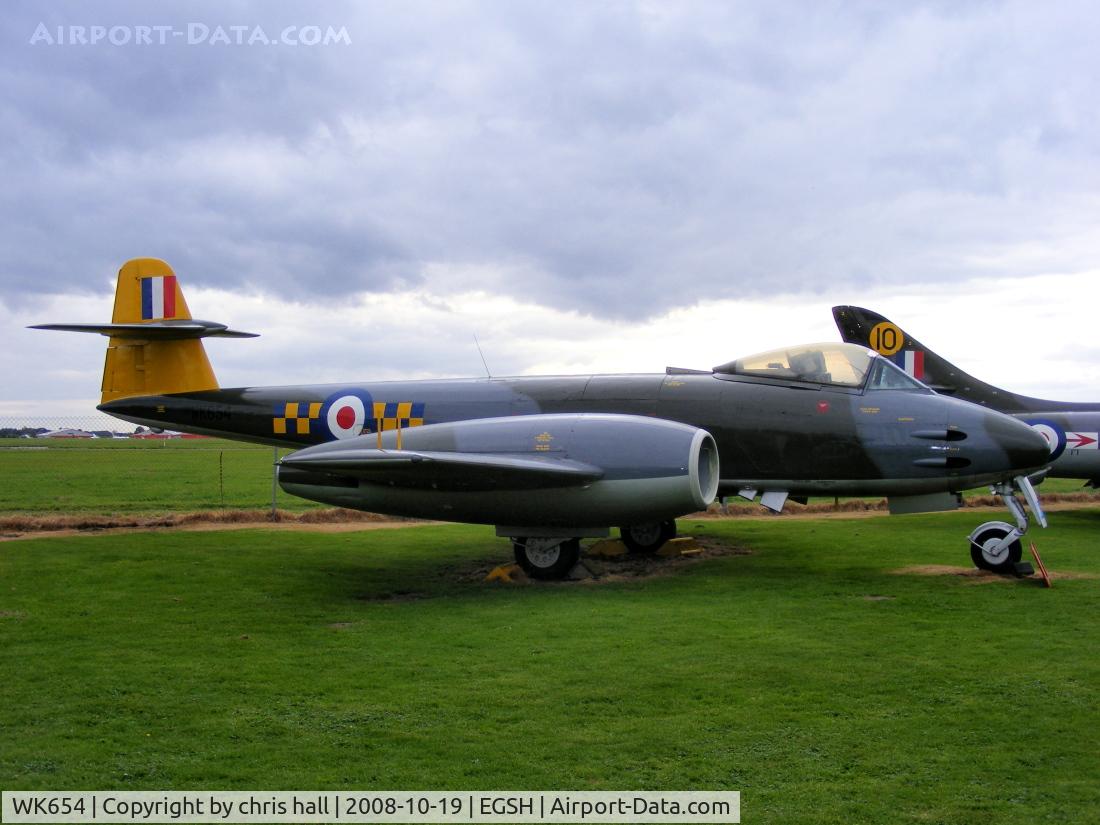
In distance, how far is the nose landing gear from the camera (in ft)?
32.4

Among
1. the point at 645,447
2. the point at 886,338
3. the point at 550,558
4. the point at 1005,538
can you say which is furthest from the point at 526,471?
the point at 886,338

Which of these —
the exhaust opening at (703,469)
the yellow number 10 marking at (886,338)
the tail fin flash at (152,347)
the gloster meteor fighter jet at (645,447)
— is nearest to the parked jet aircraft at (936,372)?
the yellow number 10 marking at (886,338)

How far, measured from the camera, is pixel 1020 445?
9.79 m

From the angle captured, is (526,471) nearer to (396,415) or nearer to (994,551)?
(396,415)

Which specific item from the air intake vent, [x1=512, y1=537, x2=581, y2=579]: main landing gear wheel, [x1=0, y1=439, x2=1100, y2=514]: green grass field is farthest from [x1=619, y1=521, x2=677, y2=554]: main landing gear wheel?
[x1=0, y1=439, x2=1100, y2=514]: green grass field

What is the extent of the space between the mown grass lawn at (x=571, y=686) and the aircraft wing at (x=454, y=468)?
3.66 ft

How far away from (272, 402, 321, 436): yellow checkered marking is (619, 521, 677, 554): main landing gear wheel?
4334 mm

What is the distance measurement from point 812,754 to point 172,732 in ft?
11.0

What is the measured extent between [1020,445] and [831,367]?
2.06 metres

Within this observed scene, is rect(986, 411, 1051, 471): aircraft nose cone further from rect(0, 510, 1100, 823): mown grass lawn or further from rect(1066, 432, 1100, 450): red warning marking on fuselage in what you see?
rect(1066, 432, 1100, 450): red warning marking on fuselage

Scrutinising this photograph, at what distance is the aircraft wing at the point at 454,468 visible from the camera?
923 cm

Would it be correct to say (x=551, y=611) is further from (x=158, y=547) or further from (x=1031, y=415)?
(x=1031, y=415)

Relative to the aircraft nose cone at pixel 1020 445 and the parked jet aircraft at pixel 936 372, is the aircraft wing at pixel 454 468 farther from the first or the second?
the parked jet aircraft at pixel 936 372

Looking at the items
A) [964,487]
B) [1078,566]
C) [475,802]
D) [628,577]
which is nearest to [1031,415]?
[1078,566]
